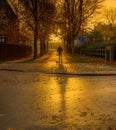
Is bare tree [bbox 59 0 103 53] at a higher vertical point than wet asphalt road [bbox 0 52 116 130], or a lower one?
higher

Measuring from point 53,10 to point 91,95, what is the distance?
33.4m

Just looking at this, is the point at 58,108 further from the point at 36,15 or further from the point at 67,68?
the point at 36,15

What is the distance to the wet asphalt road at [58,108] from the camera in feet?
26.6

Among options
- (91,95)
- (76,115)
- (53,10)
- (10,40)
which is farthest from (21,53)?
(76,115)

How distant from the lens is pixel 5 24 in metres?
42.5

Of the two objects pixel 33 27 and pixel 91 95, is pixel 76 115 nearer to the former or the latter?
pixel 91 95

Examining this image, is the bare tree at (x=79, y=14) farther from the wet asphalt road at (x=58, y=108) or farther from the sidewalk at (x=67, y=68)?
the wet asphalt road at (x=58, y=108)

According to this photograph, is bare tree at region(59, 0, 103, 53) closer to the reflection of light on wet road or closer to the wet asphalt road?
the reflection of light on wet road

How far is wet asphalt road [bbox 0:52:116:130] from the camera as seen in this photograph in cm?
812

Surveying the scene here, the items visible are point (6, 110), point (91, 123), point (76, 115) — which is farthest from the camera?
point (6, 110)

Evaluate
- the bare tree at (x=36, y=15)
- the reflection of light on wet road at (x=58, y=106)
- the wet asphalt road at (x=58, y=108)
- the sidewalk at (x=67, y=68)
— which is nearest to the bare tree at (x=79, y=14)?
the bare tree at (x=36, y=15)

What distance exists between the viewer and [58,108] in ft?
33.3

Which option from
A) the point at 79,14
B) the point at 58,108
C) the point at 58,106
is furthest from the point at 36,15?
the point at 58,108

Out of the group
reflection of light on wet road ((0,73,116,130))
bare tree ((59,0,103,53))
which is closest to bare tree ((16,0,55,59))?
bare tree ((59,0,103,53))
